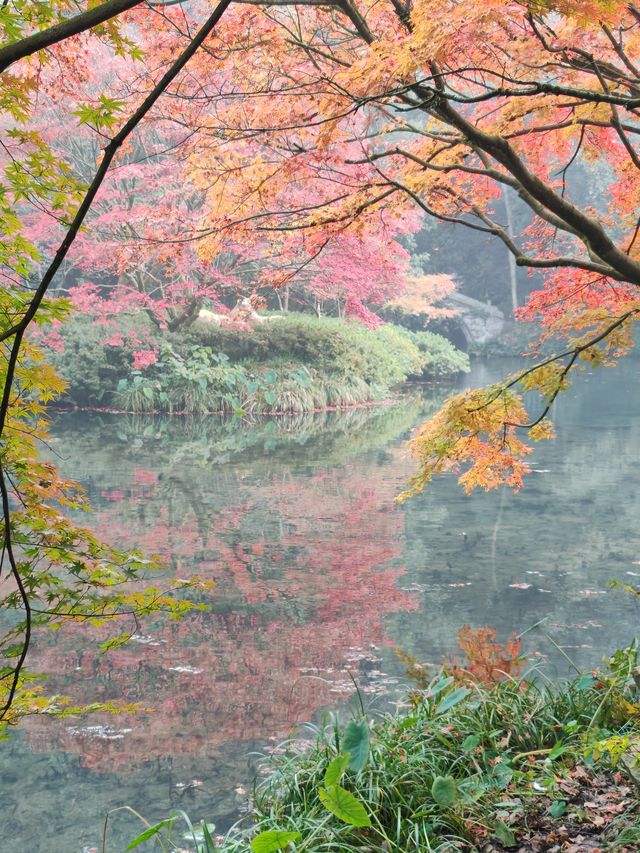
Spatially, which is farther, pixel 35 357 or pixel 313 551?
pixel 313 551

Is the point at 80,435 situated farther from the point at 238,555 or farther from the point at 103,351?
the point at 238,555

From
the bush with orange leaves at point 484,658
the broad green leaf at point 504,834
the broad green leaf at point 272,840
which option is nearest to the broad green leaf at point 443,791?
the broad green leaf at point 504,834

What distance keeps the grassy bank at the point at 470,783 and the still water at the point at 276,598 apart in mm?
554

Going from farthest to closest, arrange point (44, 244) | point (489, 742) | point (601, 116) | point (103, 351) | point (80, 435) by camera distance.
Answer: point (44, 244) → point (103, 351) → point (80, 435) → point (601, 116) → point (489, 742)

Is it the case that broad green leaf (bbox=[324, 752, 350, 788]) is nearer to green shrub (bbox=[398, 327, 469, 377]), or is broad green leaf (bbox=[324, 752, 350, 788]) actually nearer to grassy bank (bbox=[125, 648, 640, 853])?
grassy bank (bbox=[125, 648, 640, 853])

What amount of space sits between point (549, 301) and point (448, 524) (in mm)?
3045

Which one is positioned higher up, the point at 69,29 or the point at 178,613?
the point at 69,29

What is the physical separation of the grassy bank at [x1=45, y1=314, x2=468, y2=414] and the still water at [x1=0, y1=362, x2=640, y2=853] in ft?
10.1

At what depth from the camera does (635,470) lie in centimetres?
1094

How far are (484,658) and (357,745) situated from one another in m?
2.34

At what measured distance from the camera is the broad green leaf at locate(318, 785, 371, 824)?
2.17 meters

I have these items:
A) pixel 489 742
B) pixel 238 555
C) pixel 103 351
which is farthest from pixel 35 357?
pixel 103 351

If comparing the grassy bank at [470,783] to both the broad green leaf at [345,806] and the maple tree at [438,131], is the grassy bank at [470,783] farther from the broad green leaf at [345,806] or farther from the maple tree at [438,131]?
the maple tree at [438,131]

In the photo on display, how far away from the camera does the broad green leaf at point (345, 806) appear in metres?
2.17
